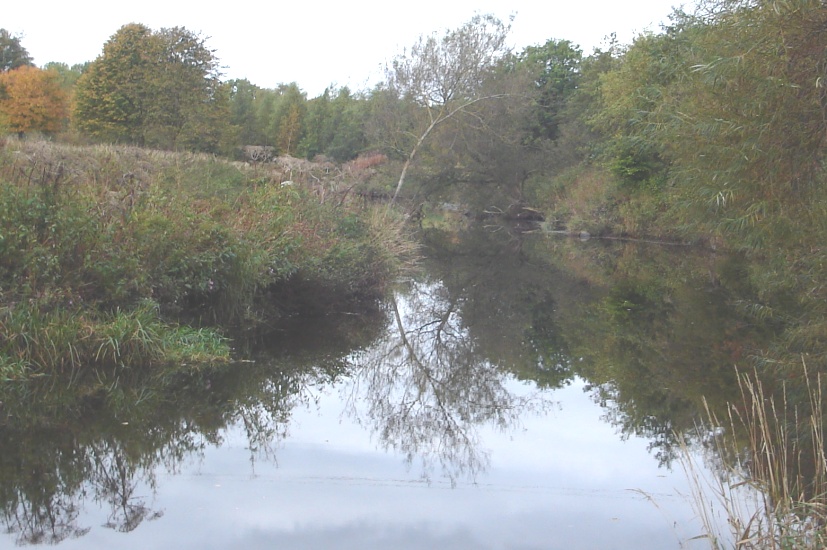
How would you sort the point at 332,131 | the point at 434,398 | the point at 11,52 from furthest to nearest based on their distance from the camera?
the point at 332,131
the point at 11,52
the point at 434,398

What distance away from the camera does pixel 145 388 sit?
858cm

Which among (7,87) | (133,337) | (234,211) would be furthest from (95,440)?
(7,87)

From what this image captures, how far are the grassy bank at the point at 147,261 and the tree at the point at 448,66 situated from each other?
52.7 feet

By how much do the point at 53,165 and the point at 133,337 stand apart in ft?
9.35

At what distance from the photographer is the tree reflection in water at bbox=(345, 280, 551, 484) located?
7715mm

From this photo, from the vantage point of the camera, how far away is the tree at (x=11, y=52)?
5800 centimetres

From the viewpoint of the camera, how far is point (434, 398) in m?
9.71

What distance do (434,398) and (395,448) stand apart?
6.61ft

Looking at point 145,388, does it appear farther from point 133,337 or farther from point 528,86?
point 528,86

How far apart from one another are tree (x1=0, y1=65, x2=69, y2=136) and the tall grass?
152ft

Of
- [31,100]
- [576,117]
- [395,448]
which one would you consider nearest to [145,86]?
[31,100]

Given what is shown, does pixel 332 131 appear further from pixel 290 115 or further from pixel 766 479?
pixel 766 479

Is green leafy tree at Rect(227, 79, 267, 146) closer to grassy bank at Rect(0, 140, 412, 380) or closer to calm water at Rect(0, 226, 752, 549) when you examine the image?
grassy bank at Rect(0, 140, 412, 380)

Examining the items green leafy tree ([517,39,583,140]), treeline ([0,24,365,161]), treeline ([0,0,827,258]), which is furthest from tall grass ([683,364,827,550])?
green leafy tree ([517,39,583,140])
